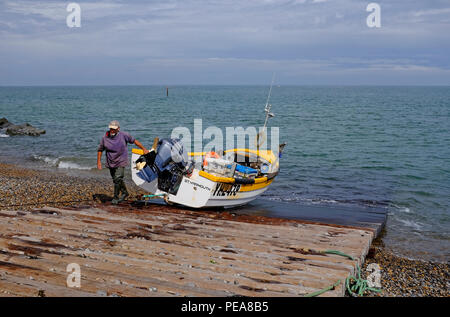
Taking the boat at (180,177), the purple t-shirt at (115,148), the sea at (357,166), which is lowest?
the sea at (357,166)

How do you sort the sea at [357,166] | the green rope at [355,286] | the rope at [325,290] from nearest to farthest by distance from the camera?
the rope at [325,290]
the green rope at [355,286]
the sea at [357,166]

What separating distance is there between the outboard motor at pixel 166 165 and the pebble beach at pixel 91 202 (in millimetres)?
2177

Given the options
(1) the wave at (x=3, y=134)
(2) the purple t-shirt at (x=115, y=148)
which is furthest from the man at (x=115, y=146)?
(1) the wave at (x=3, y=134)

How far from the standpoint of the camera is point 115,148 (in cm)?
1002

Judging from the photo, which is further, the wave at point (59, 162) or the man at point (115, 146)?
the wave at point (59, 162)

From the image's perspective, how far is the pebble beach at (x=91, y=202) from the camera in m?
8.10

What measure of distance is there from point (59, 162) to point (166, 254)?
61.5 feet

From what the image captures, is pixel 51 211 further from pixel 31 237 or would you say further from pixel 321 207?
pixel 321 207

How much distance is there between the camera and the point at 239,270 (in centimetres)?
596

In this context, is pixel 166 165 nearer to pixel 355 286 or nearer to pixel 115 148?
pixel 115 148

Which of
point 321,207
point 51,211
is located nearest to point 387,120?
point 321,207

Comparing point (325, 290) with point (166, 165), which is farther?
point (166, 165)

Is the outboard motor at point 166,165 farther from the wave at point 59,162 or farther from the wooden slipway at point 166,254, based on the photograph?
the wave at point 59,162

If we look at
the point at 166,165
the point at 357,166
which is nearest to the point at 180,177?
the point at 166,165
